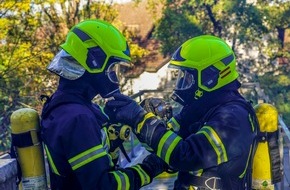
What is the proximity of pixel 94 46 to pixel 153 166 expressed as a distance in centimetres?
86

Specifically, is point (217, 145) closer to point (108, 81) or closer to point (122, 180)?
point (122, 180)

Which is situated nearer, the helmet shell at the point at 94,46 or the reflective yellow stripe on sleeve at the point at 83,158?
the reflective yellow stripe on sleeve at the point at 83,158

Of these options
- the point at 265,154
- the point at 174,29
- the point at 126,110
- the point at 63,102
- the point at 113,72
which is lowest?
the point at 265,154

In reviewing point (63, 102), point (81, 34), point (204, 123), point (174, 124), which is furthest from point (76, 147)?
point (174, 124)

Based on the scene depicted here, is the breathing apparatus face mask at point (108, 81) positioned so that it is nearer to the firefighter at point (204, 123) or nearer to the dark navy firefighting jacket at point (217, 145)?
the firefighter at point (204, 123)

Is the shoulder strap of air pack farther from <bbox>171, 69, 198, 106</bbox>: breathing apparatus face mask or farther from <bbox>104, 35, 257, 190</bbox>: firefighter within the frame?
<bbox>171, 69, 198, 106</bbox>: breathing apparatus face mask

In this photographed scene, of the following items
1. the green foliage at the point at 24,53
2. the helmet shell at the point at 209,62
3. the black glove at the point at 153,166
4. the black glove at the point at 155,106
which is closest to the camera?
the black glove at the point at 153,166

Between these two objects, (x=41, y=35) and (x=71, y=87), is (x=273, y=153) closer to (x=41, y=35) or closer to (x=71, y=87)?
(x=71, y=87)

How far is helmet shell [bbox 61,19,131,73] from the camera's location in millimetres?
2588

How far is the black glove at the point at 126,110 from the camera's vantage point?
9.05ft

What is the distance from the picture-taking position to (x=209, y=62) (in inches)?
118

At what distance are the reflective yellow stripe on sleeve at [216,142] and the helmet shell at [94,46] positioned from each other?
620 mm

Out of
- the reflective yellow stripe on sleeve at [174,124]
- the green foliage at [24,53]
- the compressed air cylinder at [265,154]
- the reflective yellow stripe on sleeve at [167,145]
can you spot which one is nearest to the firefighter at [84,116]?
the reflective yellow stripe on sleeve at [167,145]

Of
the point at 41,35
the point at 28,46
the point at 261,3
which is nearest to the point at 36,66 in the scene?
the point at 28,46
